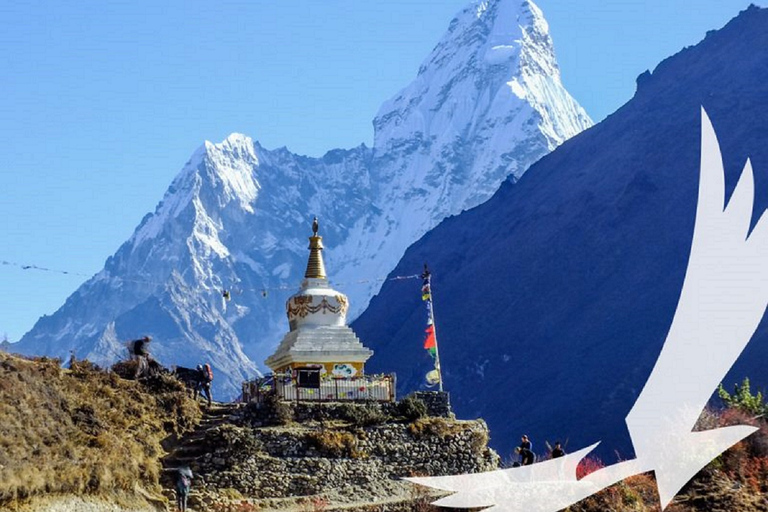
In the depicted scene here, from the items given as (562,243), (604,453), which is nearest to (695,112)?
(562,243)

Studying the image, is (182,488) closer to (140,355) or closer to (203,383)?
(140,355)

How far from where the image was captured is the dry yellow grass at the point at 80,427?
27469 mm

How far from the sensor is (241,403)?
118 feet

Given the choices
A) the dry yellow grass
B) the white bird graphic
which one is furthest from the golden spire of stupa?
the white bird graphic

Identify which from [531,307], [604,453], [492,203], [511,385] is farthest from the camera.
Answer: [492,203]

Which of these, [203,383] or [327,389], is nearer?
[203,383]

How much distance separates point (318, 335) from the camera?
142 feet

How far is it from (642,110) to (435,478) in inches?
4432

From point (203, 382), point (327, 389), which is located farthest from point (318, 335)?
point (203, 382)

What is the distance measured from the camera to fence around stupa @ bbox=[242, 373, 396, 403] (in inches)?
1457

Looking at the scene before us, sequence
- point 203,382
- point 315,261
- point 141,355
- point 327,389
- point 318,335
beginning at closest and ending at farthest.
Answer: point 141,355, point 203,382, point 327,389, point 318,335, point 315,261

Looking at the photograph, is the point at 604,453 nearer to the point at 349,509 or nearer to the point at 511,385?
the point at 511,385

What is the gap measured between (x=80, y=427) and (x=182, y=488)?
118 inches

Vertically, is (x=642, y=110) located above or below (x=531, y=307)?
above
